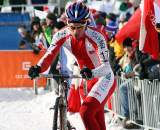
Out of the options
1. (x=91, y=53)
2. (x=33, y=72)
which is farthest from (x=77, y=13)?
(x=33, y=72)

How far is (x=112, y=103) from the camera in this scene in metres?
10.4

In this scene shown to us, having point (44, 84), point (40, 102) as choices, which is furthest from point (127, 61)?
point (44, 84)

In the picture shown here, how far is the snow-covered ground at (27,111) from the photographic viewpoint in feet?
32.9

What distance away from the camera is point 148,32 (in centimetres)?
913

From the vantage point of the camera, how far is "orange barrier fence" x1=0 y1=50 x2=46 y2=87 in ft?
47.8

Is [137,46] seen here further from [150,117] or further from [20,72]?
[20,72]

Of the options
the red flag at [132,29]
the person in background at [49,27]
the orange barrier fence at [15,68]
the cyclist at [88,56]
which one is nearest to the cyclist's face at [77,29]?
the cyclist at [88,56]

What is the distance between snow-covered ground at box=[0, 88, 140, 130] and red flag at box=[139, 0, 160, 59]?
1581 millimetres

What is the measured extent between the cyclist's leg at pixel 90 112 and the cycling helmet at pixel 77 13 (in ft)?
3.37

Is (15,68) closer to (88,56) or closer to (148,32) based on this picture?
(148,32)

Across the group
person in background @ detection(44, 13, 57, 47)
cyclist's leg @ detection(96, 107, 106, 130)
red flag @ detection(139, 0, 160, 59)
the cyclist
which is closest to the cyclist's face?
the cyclist

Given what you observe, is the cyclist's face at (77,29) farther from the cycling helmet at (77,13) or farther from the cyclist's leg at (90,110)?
the cyclist's leg at (90,110)

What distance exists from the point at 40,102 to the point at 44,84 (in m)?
1.73

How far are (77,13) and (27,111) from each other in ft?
16.6
